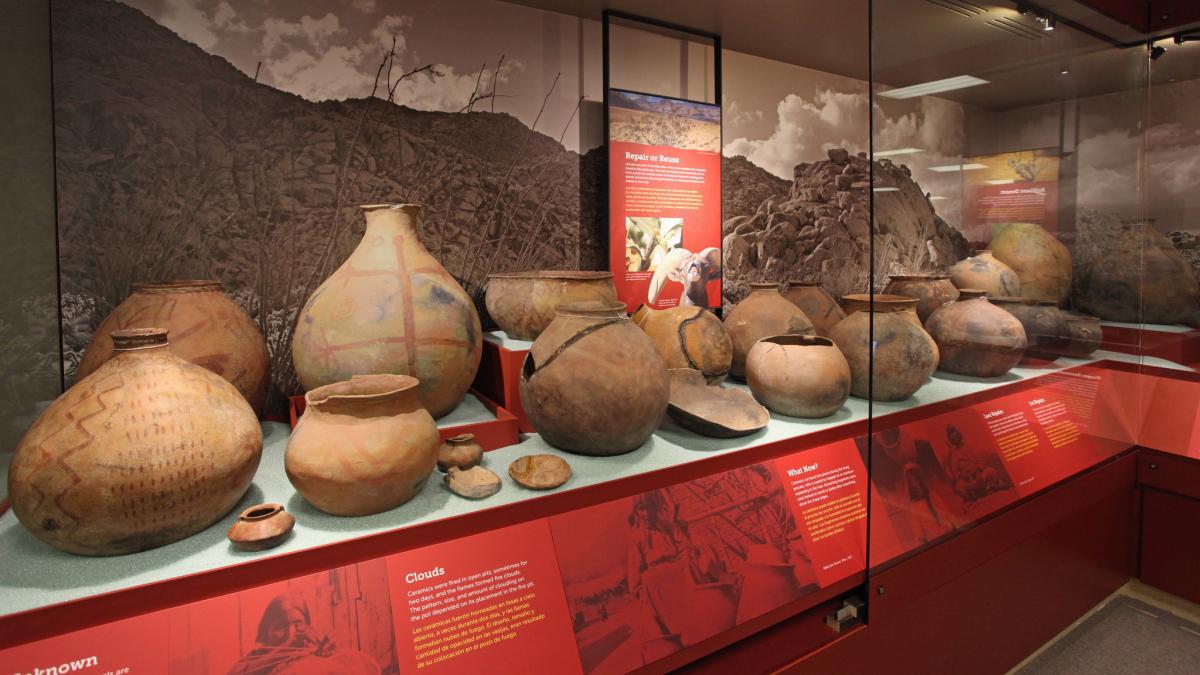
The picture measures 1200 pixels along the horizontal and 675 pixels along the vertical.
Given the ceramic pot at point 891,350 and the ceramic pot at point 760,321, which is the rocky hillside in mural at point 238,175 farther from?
the ceramic pot at point 891,350

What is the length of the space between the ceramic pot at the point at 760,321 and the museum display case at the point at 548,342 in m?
0.02

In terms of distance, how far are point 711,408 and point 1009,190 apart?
1.28 metres

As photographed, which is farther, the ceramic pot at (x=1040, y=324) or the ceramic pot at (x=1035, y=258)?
the ceramic pot at (x=1040, y=324)

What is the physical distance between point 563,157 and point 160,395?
75.8 inches

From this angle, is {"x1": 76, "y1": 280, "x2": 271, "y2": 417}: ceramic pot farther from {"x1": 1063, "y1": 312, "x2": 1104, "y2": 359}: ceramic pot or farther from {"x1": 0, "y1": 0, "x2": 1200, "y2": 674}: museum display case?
{"x1": 1063, "y1": 312, "x2": 1104, "y2": 359}: ceramic pot

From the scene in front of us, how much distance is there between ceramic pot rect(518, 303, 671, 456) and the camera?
6.07ft

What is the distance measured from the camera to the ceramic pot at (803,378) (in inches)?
87.5

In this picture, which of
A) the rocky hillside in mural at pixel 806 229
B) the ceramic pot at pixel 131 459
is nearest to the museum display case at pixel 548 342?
the ceramic pot at pixel 131 459

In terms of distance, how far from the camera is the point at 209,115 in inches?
85.4

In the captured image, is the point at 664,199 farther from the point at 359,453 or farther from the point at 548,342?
the point at 359,453

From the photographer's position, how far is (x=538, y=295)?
240 cm

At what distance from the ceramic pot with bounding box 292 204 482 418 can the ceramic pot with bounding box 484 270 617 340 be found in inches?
12.7

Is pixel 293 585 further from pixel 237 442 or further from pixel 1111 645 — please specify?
pixel 1111 645

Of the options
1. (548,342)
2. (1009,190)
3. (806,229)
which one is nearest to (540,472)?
(548,342)
